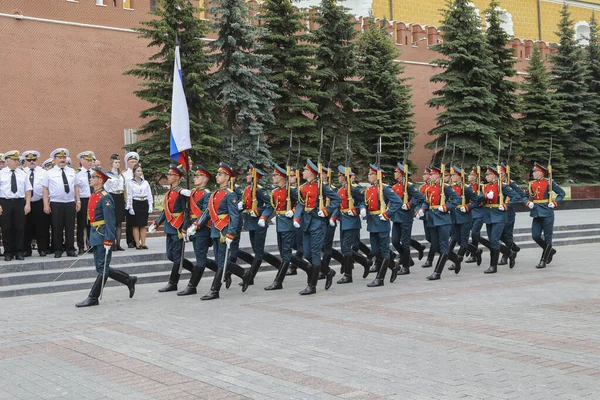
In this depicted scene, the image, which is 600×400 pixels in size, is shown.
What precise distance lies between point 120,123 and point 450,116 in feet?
36.6

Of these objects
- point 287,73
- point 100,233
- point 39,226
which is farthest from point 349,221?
point 287,73

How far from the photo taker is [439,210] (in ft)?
38.8

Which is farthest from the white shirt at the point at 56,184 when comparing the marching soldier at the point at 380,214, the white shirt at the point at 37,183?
the marching soldier at the point at 380,214

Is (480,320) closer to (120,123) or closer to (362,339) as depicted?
(362,339)

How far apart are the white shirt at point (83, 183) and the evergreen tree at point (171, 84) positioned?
277 inches

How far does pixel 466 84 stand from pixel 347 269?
17.5m

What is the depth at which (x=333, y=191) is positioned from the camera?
1030 cm

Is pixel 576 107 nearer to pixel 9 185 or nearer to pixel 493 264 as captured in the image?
pixel 493 264

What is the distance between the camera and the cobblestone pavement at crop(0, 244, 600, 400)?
17.2 feet

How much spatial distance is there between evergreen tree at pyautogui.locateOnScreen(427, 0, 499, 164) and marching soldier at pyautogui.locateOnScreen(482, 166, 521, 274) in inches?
537

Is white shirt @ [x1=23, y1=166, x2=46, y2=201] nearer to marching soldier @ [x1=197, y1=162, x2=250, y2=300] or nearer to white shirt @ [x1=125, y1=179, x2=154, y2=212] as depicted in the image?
white shirt @ [x1=125, y1=179, x2=154, y2=212]

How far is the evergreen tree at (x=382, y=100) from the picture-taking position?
25.7m

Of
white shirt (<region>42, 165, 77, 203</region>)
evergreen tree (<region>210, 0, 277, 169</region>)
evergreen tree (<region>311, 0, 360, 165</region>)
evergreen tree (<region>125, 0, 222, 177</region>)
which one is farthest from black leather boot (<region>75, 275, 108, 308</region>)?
evergreen tree (<region>311, 0, 360, 165</region>)

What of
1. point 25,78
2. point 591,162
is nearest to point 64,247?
point 25,78
